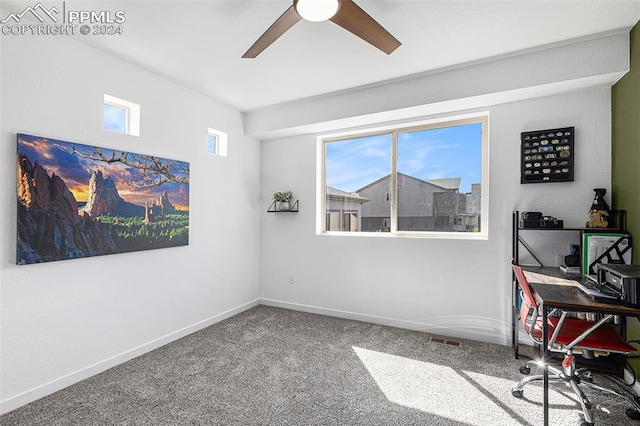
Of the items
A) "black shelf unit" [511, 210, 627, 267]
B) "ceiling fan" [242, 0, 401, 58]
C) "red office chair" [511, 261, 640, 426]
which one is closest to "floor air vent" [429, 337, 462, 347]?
"red office chair" [511, 261, 640, 426]

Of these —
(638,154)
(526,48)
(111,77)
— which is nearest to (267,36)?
(111,77)

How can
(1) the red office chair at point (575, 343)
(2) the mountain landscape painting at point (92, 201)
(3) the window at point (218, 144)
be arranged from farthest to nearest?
(3) the window at point (218, 144) < (2) the mountain landscape painting at point (92, 201) < (1) the red office chair at point (575, 343)

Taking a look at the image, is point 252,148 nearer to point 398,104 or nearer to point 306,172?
point 306,172

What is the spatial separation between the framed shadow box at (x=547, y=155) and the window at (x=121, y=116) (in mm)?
3636

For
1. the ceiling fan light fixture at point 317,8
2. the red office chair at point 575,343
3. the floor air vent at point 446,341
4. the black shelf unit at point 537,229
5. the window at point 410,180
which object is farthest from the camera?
the window at point 410,180

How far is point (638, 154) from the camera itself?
2.13 m

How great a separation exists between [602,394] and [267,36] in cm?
329

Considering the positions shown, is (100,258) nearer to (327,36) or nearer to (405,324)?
(327,36)

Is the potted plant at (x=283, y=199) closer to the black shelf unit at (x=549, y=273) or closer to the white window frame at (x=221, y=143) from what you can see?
the white window frame at (x=221, y=143)

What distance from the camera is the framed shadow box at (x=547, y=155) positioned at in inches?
106

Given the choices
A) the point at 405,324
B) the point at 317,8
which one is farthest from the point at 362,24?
the point at 405,324

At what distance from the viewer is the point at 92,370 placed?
2.42 metres

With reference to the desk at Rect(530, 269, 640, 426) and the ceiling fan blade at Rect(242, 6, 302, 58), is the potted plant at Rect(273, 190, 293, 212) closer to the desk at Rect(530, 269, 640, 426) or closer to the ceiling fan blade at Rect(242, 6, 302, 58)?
the ceiling fan blade at Rect(242, 6, 302, 58)

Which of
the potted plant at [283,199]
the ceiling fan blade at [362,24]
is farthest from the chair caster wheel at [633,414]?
the potted plant at [283,199]
